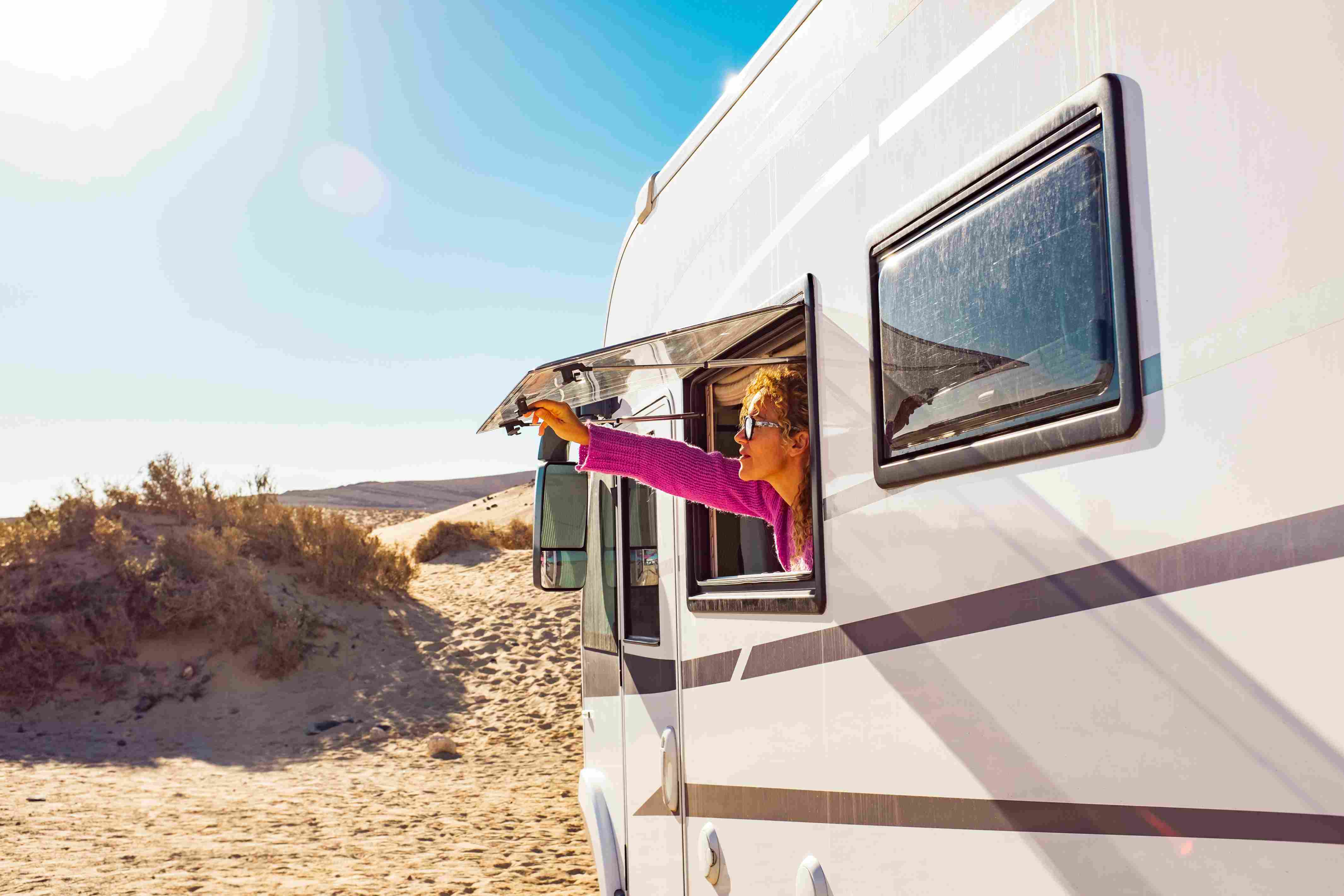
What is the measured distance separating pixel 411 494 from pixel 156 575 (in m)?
46.7

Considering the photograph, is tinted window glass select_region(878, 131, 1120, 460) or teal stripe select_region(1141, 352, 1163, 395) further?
tinted window glass select_region(878, 131, 1120, 460)

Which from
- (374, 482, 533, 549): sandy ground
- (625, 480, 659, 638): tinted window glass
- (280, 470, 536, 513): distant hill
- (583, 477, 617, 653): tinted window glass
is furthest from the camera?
(280, 470, 536, 513): distant hill

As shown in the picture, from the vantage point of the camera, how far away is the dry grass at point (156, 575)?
1124 cm

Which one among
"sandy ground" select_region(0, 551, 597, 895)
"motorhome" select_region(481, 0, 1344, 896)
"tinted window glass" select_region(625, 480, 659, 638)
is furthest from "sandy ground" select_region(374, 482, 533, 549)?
"motorhome" select_region(481, 0, 1344, 896)

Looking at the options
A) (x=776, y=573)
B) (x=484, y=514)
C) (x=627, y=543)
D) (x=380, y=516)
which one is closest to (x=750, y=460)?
(x=776, y=573)

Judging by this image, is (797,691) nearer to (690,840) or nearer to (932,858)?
(932,858)

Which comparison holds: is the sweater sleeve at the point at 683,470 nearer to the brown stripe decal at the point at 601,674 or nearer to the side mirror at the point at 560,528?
the brown stripe decal at the point at 601,674

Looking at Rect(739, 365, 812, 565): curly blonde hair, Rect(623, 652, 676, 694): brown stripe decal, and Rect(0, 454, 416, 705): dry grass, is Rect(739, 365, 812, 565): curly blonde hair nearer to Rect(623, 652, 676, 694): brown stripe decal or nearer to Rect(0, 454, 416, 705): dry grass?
Rect(623, 652, 676, 694): brown stripe decal

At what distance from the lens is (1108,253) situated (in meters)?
1.40

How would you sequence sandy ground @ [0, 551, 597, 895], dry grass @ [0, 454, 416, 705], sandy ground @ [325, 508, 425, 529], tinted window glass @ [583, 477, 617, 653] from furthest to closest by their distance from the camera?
sandy ground @ [325, 508, 425, 529], dry grass @ [0, 454, 416, 705], sandy ground @ [0, 551, 597, 895], tinted window glass @ [583, 477, 617, 653]

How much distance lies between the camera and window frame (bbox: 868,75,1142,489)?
53.3 inches

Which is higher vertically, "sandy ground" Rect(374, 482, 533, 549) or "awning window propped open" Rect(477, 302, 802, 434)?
"sandy ground" Rect(374, 482, 533, 549)

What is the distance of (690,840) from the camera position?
2.83m

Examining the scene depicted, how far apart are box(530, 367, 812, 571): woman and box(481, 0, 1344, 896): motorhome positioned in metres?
0.14
